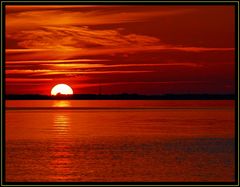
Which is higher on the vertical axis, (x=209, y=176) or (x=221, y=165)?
(x=221, y=165)

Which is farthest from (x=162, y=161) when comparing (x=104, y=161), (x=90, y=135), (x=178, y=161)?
(x=90, y=135)

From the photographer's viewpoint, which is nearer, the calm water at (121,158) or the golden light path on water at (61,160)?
the golden light path on water at (61,160)

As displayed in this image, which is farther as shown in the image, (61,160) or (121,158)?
(121,158)

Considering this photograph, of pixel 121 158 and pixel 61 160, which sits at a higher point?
pixel 121 158

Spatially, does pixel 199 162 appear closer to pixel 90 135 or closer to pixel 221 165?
pixel 221 165

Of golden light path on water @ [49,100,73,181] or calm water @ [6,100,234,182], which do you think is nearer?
golden light path on water @ [49,100,73,181]

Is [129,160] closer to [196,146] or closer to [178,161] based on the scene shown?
[178,161]

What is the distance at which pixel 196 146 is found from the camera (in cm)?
4169

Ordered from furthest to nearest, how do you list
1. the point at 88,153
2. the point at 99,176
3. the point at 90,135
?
the point at 90,135 → the point at 88,153 → the point at 99,176
